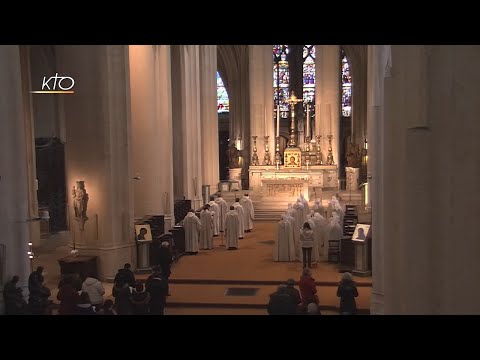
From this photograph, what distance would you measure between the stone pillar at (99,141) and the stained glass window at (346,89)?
26.4 metres

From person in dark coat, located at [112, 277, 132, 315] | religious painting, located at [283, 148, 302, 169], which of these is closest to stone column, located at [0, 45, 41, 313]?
person in dark coat, located at [112, 277, 132, 315]

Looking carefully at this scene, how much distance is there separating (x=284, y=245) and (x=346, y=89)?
82.0 feet

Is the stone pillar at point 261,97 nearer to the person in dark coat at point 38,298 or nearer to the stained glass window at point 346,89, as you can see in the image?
the stained glass window at point 346,89

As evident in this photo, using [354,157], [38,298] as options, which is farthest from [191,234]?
[354,157]

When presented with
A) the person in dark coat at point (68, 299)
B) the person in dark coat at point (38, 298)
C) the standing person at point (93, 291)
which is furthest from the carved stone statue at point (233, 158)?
the person in dark coat at point (68, 299)

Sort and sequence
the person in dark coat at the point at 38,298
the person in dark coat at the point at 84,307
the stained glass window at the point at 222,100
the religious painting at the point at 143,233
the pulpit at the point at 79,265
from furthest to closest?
the stained glass window at the point at 222,100
the religious painting at the point at 143,233
the pulpit at the point at 79,265
the person in dark coat at the point at 38,298
the person in dark coat at the point at 84,307

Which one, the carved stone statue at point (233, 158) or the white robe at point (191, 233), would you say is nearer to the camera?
the white robe at point (191, 233)

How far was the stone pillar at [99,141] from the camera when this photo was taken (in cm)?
1394

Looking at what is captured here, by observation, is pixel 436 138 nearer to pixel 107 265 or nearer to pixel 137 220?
pixel 107 265

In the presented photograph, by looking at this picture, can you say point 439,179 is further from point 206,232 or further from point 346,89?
point 346,89

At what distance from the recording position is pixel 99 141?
14.0 m

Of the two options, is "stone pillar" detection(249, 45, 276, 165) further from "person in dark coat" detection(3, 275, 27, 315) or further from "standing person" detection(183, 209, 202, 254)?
"person in dark coat" detection(3, 275, 27, 315)

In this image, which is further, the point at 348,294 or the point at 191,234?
the point at 191,234

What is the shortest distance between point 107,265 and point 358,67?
2706 cm
